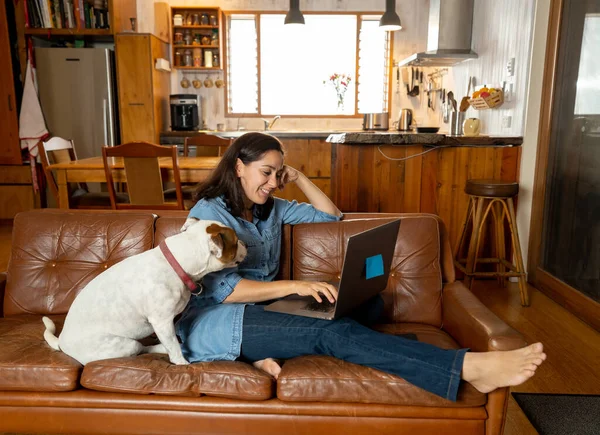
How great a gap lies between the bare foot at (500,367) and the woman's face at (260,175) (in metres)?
0.86

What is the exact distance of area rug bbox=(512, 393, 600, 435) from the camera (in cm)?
190

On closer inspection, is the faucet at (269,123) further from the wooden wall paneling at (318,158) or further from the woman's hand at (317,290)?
the woman's hand at (317,290)

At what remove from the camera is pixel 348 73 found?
21.1ft

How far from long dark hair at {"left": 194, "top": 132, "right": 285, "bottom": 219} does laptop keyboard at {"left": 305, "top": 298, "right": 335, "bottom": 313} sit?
0.42 meters

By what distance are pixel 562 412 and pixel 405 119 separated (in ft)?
14.2

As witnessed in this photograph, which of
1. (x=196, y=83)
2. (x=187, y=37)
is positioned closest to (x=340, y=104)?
(x=196, y=83)

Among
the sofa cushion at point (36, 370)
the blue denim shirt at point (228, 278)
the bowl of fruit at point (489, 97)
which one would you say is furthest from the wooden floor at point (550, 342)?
the sofa cushion at point (36, 370)

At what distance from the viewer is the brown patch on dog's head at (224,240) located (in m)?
1.53

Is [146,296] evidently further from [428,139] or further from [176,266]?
[428,139]

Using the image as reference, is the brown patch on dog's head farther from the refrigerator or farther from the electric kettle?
the electric kettle

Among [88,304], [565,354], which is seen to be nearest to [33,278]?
[88,304]

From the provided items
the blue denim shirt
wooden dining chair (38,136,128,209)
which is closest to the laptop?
the blue denim shirt

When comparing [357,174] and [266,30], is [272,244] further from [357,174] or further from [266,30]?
[266,30]

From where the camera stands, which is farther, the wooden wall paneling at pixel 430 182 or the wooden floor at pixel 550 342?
the wooden wall paneling at pixel 430 182
